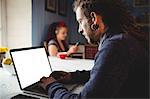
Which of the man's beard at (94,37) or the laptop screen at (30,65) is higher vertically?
the man's beard at (94,37)

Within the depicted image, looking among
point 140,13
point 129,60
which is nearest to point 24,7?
point 140,13

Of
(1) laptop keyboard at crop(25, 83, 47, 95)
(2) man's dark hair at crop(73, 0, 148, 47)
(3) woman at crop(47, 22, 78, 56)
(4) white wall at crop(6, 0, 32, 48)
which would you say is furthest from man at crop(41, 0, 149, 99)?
(4) white wall at crop(6, 0, 32, 48)

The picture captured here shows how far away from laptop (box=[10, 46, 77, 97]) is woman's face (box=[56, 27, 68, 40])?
55.8 inches

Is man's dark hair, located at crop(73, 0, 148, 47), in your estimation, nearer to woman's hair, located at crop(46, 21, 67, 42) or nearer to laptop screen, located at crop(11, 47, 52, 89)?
laptop screen, located at crop(11, 47, 52, 89)

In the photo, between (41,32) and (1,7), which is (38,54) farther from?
(1,7)

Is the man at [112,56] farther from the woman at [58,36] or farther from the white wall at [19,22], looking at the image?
the white wall at [19,22]

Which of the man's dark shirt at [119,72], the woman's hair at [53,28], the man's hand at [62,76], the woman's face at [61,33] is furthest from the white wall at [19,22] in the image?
the man's dark shirt at [119,72]

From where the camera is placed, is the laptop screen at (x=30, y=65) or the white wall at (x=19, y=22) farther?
the white wall at (x=19, y=22)

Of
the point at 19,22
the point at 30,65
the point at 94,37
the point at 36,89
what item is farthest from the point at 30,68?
the point at 19,22

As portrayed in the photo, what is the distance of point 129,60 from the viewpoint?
860 millimetres

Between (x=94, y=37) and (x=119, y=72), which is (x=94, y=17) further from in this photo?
(x=119, y=72)

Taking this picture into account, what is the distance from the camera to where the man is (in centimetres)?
84

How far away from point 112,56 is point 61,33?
2.17m

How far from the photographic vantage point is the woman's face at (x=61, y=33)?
295 centimetres
